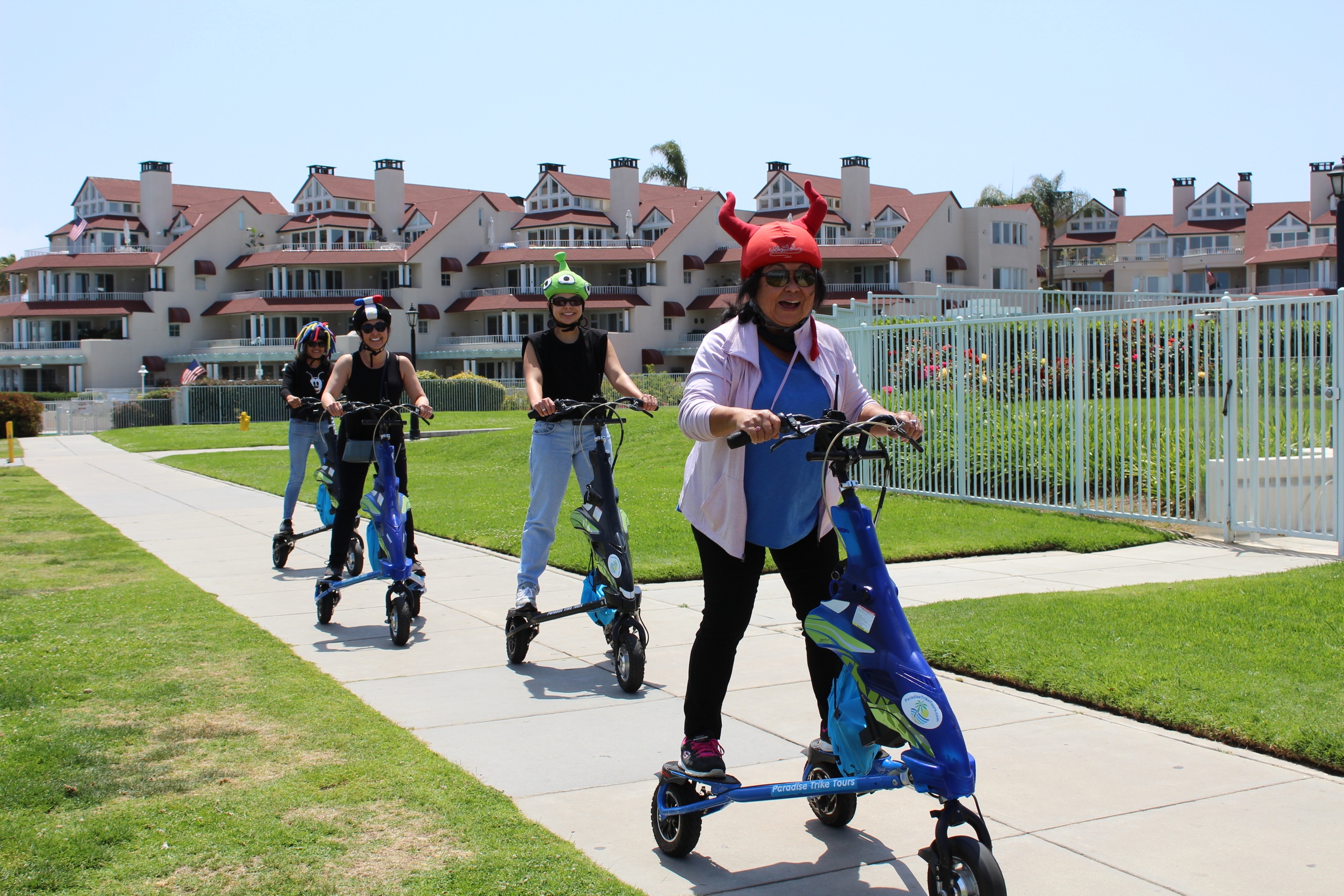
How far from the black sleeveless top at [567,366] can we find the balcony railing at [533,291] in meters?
64.0

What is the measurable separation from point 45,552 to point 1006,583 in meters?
8.21

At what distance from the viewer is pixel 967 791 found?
3.12 metres

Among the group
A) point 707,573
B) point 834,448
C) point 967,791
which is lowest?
point 967,791

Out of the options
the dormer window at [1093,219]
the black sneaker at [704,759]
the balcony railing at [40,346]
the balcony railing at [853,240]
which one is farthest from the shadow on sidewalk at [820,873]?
the dormer window at [1093,219]

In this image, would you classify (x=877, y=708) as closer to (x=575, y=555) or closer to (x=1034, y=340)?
(x=575, y=555)

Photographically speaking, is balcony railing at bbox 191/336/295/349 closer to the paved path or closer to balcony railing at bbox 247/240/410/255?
balcony railing at bbox 247/240/410/255

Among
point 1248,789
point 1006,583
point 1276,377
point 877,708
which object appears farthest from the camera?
point 1276,377

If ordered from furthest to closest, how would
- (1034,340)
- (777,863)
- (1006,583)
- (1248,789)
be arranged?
(1034,340) → (1006,583) → (1248,789) → (777,863)

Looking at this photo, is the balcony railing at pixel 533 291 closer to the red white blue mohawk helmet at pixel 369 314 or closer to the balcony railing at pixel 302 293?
the balcony railing at pixel 302 293

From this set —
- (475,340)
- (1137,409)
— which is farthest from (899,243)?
(1137,409)

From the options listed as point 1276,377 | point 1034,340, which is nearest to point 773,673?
point 1276,377

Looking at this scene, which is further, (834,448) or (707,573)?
(707,573)

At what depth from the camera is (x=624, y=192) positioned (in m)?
74.2

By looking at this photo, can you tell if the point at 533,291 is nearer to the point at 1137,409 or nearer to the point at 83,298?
the point at 83,298
